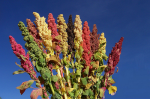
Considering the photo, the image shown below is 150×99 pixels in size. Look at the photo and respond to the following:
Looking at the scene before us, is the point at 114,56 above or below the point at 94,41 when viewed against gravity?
below

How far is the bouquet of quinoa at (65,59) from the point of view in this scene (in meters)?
3.37

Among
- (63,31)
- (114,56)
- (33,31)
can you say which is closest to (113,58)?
(114,56)

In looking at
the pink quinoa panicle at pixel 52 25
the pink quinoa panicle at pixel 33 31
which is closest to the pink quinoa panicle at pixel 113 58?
the pink quinoa panicle at pixel 52 25

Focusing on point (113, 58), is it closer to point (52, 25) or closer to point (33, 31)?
point (52, 25)

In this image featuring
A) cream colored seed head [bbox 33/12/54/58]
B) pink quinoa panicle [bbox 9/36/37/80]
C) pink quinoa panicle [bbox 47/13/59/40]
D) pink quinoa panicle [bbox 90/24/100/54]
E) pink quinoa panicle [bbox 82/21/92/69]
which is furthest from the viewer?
pink quinoa panicle [bbox 90/24/100/54]

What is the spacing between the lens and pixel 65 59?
3.85 metres

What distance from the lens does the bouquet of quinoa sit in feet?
11.0

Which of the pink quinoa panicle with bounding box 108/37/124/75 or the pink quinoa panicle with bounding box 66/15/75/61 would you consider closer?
the pink quinoa panicle with bounding box 108/37/124/75

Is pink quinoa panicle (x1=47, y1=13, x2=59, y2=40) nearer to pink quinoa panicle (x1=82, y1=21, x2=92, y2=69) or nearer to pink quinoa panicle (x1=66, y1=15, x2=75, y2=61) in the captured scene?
pink quinoa panicle (x1=66, y1=15, x2=75, y2=61)

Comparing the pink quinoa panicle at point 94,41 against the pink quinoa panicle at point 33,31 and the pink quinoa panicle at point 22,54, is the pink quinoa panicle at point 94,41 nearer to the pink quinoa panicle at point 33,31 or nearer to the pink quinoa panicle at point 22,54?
the pink quinoa panicle at point 33,31

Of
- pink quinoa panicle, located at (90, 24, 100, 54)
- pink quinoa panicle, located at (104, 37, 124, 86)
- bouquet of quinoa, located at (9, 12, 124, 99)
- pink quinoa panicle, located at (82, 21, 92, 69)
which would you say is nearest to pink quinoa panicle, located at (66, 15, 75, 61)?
bouquet of quinoa, located at (9, 12, 124, 99)

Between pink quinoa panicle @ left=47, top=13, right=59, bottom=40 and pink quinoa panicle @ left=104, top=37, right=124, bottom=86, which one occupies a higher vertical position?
pink quinoa panicle @ left=47, top=13, right=59, bottom=40

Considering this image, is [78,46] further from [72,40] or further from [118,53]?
[118,53]

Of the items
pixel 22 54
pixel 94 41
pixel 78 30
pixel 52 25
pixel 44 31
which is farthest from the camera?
pixel 94 41
